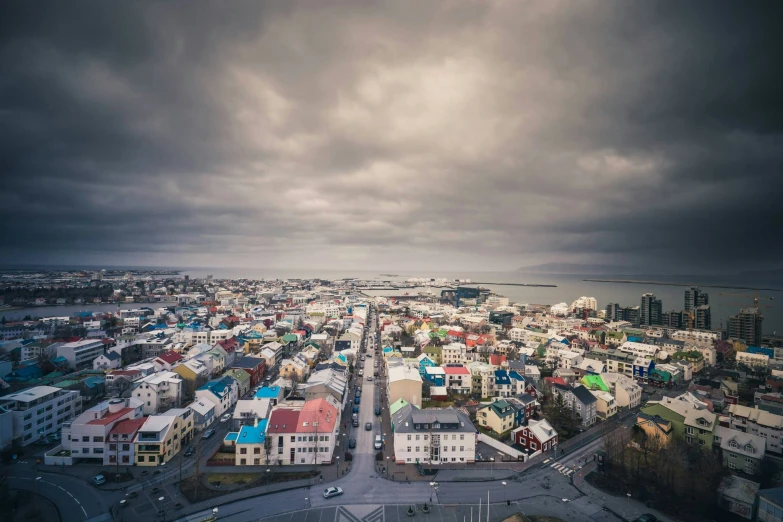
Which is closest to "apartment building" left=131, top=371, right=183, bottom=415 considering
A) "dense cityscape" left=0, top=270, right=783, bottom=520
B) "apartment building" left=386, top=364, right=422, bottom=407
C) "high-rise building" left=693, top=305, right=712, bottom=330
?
"dense cityscape" left=0, top=270, right=783, bottom=520

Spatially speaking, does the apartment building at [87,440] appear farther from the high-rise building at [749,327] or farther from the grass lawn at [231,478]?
the high-rise building at [749,327]

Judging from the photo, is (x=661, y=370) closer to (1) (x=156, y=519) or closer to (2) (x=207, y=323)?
(1) (x=156, y=519)

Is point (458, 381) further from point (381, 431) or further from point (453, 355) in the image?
point (381, 431)

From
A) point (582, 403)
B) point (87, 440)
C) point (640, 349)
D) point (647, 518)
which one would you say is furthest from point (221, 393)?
point (640, 349)

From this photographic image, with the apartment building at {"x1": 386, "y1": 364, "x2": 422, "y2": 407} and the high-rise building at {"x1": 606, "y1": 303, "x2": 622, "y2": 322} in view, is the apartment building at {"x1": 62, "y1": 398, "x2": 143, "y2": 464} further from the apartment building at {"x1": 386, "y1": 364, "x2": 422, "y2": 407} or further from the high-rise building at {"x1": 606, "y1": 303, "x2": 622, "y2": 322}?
the high-rise building at {"x1": 606, "y1": 303, "x2": 622, "y2": 322}

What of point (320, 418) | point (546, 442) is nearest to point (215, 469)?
point (320, 418)

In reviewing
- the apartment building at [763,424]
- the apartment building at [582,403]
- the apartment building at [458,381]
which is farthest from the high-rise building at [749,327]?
the apartment building at [458,381]
